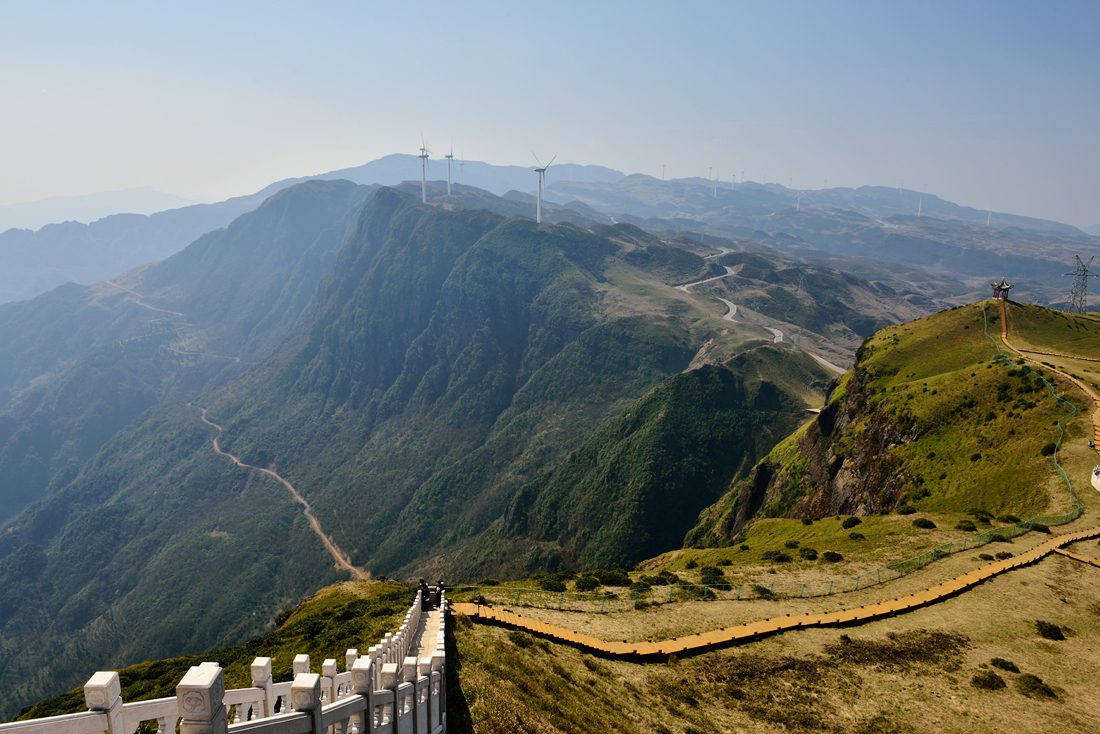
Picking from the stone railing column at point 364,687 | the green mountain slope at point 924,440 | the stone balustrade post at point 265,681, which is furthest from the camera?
the green mountain slope at point 924,440

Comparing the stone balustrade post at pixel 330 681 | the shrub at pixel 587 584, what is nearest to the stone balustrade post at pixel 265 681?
the stone balustrade post at pixel 330 681

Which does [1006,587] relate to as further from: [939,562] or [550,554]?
[550,554]

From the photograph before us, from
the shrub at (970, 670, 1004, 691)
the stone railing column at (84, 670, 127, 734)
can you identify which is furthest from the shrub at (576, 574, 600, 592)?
the stone railing column at (84, 670, 127, 734)

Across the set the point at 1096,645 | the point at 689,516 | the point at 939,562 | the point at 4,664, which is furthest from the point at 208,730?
the point at 4,664

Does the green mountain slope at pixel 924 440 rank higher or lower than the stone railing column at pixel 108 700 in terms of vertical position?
lower

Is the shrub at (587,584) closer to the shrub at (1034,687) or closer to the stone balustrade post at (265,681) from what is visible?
the shrub at (1034,687)

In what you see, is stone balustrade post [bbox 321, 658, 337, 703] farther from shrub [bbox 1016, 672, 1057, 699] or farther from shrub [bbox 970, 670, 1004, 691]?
shrub [bbox 1016, 672, 1057, 699]
